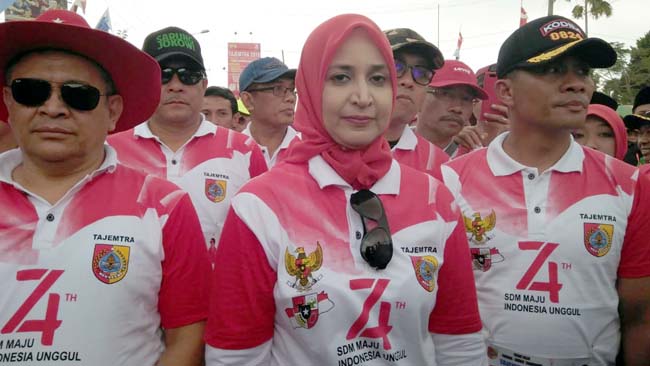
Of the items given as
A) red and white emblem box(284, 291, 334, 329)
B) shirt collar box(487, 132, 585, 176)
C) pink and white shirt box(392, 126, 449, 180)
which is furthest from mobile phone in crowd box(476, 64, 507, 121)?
red and white emblem box(284, 291, 334, 329)

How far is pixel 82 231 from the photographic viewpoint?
2.03m

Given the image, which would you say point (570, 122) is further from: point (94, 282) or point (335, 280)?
point (94, 282)

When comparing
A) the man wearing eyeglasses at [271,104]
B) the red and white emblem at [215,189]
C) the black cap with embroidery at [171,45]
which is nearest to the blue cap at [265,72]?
the man wearing eyeglasses at [271,104]

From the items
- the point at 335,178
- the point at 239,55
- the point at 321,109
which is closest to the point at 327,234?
the point at 335,178

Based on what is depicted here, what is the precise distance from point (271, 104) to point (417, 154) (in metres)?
2.27

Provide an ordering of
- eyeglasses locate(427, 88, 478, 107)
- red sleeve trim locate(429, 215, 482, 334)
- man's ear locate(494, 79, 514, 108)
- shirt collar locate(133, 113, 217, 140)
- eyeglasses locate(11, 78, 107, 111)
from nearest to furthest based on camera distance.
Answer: eyeglasses locate(11, 78, 107, 111)
red sleeve trim locate(429, 215, 482, 334)
man's ear locate(494, 79, 514, 108)
shirt collar locate(133, 113, 217, 140)
eyeglasses locate(427, 88, 478, 107)

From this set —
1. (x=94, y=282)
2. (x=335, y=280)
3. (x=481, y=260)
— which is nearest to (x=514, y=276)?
(x=481, y=260)

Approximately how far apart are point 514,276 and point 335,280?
95 cm

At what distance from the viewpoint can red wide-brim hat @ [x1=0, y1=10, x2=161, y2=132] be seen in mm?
2077

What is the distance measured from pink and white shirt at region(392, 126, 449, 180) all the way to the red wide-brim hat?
171cm

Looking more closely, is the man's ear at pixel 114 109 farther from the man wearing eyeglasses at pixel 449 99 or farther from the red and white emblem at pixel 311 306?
the man wearing eyeglasses at pixel 449 99

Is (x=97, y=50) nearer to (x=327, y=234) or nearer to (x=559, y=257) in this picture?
(x=327, y=234)

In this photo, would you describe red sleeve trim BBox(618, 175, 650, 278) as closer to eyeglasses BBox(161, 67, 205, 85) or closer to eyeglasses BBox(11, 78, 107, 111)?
eyeglasses BBox(11, 78, 107, 111)

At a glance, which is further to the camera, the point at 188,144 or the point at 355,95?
the point at 188,144
